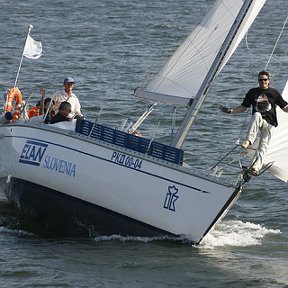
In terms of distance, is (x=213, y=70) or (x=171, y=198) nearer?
(x=171, y=198)

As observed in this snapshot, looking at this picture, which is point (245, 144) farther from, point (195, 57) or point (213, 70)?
point (195, 57)

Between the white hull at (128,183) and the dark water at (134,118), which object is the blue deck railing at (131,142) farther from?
the dark water at (134,118)

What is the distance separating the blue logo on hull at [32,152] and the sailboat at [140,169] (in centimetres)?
2

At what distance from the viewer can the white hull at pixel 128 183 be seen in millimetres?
15875

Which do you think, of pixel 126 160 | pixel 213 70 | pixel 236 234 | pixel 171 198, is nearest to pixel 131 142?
pixel 126 160

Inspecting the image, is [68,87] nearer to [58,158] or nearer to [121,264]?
[58,158]

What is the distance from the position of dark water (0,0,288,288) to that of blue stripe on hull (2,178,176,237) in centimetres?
16

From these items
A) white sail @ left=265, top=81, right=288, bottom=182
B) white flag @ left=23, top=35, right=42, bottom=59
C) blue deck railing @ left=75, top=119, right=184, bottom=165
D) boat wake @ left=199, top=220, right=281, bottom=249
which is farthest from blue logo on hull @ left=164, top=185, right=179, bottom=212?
white flag @ left=23, top=35, right=42, bottom=59

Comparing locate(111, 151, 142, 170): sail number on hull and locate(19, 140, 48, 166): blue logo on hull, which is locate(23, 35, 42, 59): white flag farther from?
locate(111, 151, 142, 170): sail number on hull

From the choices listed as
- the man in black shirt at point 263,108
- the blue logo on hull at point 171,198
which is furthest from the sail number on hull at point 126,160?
the man in black shirt at point 263,108

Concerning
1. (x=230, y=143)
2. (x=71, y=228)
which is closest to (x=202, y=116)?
(x=230, y=143)

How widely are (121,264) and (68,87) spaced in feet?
12.5

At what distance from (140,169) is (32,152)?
1.87 meters

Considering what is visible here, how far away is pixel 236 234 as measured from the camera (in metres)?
17.5
